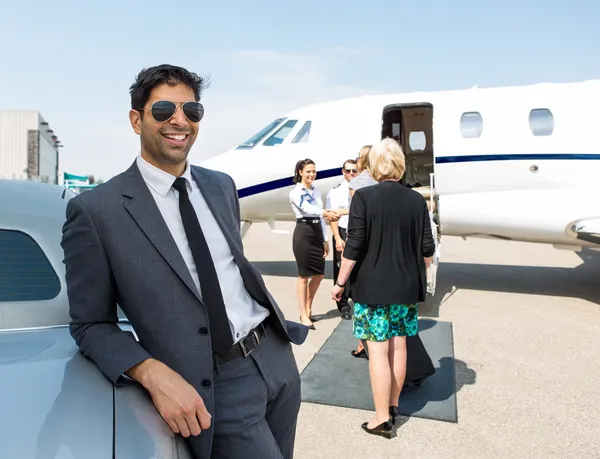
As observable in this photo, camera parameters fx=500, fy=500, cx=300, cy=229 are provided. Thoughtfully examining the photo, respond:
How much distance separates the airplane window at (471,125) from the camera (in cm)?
750

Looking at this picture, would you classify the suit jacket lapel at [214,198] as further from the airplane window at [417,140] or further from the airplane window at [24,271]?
the airplane window at [417,140]

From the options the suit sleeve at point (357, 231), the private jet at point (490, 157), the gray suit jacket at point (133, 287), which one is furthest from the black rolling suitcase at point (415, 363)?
the private jet at point (490, 157)

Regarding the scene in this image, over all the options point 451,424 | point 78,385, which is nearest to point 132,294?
point 78,385

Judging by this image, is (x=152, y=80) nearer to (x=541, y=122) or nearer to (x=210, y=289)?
(x=210, y=289)

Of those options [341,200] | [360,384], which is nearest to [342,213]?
[341,200]

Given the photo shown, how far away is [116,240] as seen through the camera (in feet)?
4.57

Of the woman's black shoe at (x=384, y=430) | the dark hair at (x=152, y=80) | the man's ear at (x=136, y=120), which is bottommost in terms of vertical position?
the woman's black shoe at (x=384, y=430)

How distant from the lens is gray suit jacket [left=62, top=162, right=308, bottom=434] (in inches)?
54.3

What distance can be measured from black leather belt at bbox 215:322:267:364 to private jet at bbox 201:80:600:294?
560cm

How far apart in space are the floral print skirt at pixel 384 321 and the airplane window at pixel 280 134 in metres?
5.49

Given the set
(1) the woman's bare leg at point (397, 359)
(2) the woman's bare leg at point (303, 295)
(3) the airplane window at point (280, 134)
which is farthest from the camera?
(3) the airplane window at point (280, 134)

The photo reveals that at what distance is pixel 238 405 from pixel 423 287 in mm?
1933

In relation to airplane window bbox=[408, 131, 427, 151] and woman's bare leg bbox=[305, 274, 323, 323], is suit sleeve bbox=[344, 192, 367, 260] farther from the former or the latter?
airplane window bbox=[408, 131, 427, 151]

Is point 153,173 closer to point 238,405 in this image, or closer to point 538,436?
point 238,405
